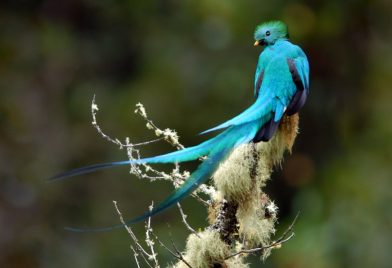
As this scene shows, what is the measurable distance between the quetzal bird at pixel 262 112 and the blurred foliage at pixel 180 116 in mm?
4770

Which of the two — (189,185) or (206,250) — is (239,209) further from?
(189,185)

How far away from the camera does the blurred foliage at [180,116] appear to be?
985 cm

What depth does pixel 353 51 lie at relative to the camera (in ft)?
36.0

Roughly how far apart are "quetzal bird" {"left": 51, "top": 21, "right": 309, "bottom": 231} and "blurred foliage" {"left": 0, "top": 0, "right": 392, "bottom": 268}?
477cm

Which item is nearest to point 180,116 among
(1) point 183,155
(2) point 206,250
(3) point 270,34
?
(3) point 270,34

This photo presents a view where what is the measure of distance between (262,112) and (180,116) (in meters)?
6.12

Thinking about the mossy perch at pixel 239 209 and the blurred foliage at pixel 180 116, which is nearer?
the mossy perch at pixel 239 209

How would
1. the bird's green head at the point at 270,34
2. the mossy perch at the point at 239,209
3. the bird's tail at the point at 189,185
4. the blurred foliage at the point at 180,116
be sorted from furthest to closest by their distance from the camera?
the blurred foliage at the point at 180,116, the bird's green head at the point at 270,34, the mossy perch at the point at 239,209, the bird's tail at the point at 189,185

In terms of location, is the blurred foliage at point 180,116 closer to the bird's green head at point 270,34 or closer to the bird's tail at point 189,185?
the bird's green head at point 270,34

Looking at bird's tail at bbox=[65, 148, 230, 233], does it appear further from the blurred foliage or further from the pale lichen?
the blurred foliage

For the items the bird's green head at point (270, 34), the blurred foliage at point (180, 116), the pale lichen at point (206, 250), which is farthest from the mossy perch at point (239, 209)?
the blurred foliage at point (180, 116)

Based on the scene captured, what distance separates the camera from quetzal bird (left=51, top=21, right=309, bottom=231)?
142 inches

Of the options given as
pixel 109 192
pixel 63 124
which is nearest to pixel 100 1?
pixel 63 124

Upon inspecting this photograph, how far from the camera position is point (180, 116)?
1030cm
